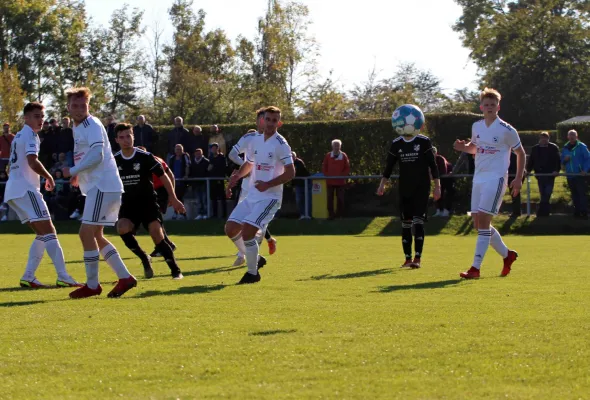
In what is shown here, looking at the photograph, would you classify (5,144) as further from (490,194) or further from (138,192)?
(490,194)

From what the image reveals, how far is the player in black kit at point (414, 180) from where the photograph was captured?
14438mm

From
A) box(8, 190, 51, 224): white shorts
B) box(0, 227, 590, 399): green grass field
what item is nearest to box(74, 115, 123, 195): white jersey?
box(0, 227, 590, 399): green grass field

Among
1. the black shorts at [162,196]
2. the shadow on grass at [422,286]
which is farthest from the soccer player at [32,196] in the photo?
the black shorts at [162,196]

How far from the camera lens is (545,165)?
84.8ft

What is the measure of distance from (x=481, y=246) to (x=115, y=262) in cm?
453

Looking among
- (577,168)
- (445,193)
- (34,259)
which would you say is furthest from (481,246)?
(445,193)

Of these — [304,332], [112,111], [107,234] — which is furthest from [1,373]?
[112,111]

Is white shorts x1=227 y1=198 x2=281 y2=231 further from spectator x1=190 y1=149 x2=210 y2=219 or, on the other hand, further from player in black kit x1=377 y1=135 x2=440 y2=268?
spectator x1=190 y1=149 x2=210 y2=219

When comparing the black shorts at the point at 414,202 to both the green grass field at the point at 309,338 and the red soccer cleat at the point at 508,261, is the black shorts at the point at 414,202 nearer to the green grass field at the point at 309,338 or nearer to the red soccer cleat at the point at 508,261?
the green grass field at the point at 309,338

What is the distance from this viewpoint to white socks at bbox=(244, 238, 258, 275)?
12016 mm

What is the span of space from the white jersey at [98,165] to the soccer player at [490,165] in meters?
4.56

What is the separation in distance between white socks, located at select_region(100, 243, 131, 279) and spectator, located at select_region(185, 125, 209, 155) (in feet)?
58.4

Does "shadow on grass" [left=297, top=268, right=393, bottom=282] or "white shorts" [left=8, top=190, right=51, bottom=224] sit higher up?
"white shorts" [left=8, top=190, right=51, bottom=224]

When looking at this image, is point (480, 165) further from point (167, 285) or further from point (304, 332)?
point (304, 332)
